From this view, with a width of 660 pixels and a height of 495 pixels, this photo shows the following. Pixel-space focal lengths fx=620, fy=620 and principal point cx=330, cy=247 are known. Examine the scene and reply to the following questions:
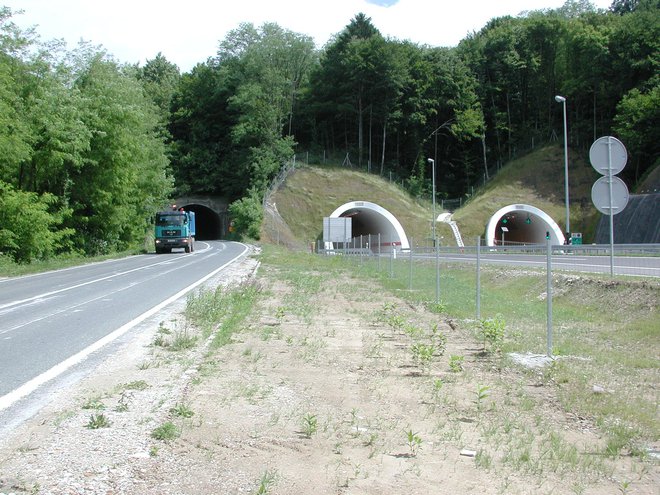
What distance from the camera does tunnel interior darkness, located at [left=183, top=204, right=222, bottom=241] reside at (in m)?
87.7

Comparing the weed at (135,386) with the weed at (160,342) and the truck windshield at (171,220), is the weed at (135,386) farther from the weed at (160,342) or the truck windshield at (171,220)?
the truck windshield at (171,220)

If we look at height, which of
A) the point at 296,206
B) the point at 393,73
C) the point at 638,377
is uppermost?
the point at 393,73

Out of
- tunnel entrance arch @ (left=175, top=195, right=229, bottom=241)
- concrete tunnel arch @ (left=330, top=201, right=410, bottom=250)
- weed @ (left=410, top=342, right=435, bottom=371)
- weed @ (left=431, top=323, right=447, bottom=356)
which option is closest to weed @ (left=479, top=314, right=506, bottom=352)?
weed @ (left=431, top=323, right=447, bottom=356)

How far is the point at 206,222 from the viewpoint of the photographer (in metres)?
94.8

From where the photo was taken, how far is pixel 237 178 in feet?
262

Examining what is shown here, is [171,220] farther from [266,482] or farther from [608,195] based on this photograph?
[266,482]

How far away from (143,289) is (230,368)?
11.0 m

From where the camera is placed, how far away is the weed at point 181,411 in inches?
233

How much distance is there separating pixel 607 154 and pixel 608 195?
0.97m

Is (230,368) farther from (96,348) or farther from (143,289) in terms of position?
(143,289)

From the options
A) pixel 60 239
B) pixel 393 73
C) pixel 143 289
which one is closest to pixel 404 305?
pixel 143 289

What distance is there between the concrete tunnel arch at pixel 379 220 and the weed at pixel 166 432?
1896 inches

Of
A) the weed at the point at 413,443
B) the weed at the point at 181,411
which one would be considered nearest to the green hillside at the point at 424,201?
the weed at the point at 181,411

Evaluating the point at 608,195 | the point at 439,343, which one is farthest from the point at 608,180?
the point at 439,343
